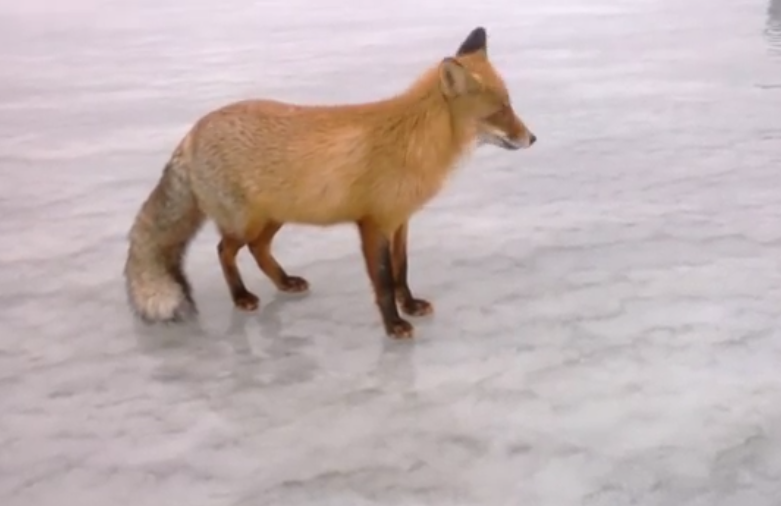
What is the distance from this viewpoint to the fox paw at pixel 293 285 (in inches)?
49.9

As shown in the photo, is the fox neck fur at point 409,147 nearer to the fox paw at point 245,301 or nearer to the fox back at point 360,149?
the fox back at point 360,149

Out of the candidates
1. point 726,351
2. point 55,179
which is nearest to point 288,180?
point 726,351

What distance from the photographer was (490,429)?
0.97 meters

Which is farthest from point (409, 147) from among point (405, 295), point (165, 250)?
point (165, 250)

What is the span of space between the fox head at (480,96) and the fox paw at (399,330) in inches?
8.8

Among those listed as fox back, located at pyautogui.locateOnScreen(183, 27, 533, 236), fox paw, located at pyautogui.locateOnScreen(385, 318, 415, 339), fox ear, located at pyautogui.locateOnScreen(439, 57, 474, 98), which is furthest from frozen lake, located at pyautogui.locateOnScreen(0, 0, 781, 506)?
fox ear, located at pyautogui.locateOnScreen(439, 57, 474, 98)

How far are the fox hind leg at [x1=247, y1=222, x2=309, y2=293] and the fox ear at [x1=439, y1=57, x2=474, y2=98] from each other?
0.27 metres

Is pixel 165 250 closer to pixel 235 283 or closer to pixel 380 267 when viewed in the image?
pixel 235 283

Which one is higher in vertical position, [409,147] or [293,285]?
[409,147]

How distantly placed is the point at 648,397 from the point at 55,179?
1.08m

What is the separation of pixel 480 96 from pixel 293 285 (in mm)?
354

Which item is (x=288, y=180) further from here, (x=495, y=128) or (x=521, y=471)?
(x=521, y=471)

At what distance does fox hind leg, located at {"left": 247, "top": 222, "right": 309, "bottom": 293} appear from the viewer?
1214 millimetres

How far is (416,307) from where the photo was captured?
121 cm
